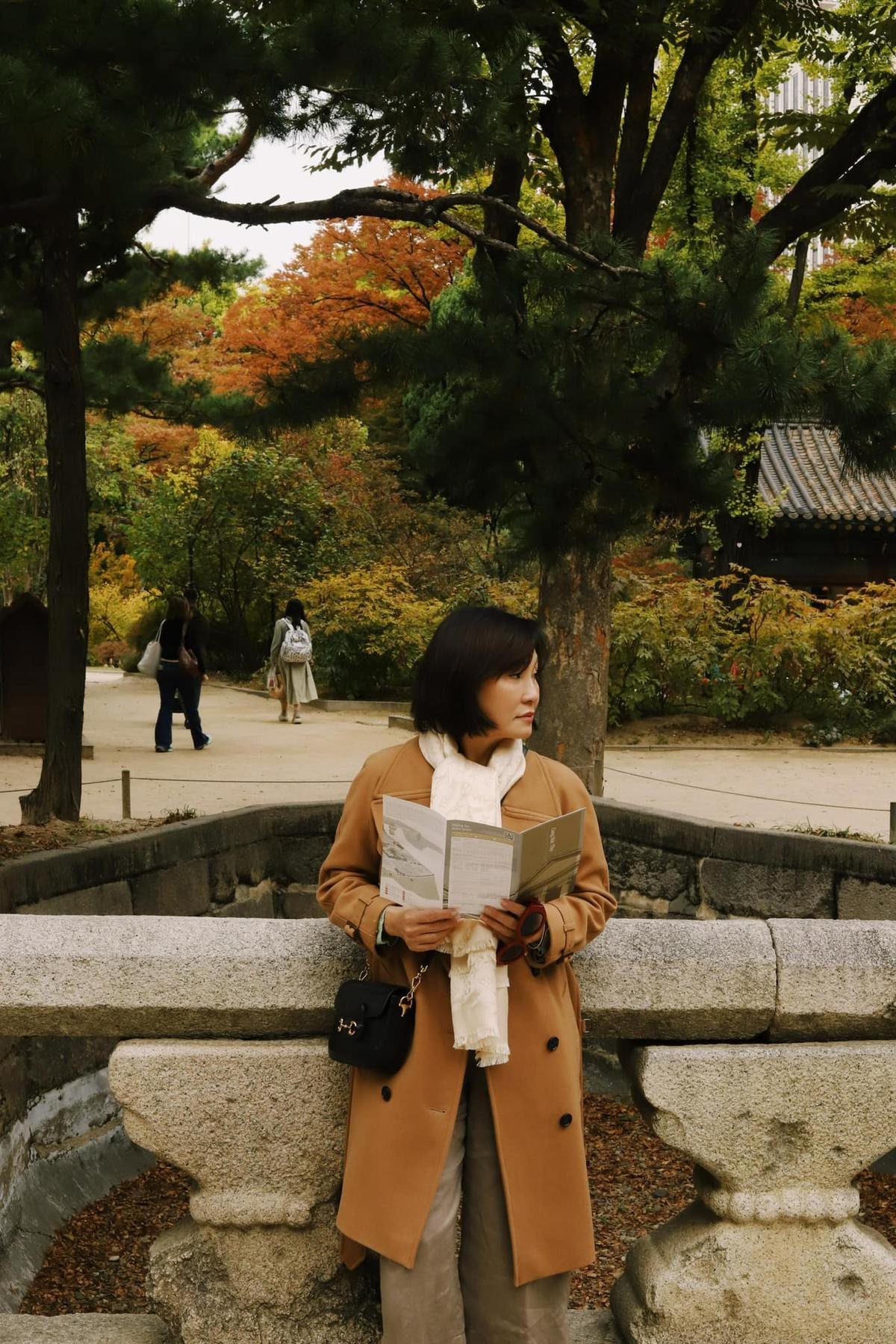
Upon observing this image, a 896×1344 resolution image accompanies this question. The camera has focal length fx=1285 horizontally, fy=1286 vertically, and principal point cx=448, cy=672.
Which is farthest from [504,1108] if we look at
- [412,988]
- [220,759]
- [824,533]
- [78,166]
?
[824,533]

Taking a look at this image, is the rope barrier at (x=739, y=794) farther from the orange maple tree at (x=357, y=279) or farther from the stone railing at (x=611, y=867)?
the orange maple tree at (x=357, y=279)

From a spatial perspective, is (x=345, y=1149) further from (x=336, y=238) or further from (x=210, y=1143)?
(x=336, y=238)

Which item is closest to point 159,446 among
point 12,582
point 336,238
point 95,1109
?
point 12,582

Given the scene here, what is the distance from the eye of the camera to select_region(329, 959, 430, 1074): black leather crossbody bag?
223 cm

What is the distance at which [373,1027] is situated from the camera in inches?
87.8

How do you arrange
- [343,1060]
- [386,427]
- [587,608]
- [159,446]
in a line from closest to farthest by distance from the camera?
1. [343,1060]
2. [587,608]
3. [386,427]
4. [159,446]

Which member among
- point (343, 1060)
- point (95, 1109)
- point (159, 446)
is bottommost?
point (95, 1109)

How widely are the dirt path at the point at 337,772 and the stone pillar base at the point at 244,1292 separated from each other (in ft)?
20.8

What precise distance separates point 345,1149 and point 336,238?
21349mm

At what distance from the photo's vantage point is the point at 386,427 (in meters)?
25.6

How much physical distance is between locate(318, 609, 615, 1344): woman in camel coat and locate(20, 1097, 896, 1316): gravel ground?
8.07ft

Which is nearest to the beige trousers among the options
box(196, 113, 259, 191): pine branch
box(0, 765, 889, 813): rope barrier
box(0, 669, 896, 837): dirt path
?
box(0, 669, 896, 837): dirt path

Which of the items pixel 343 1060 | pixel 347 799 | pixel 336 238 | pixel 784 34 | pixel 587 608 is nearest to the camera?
pixel 343 1060

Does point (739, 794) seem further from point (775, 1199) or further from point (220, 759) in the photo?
point (775, 1199)
